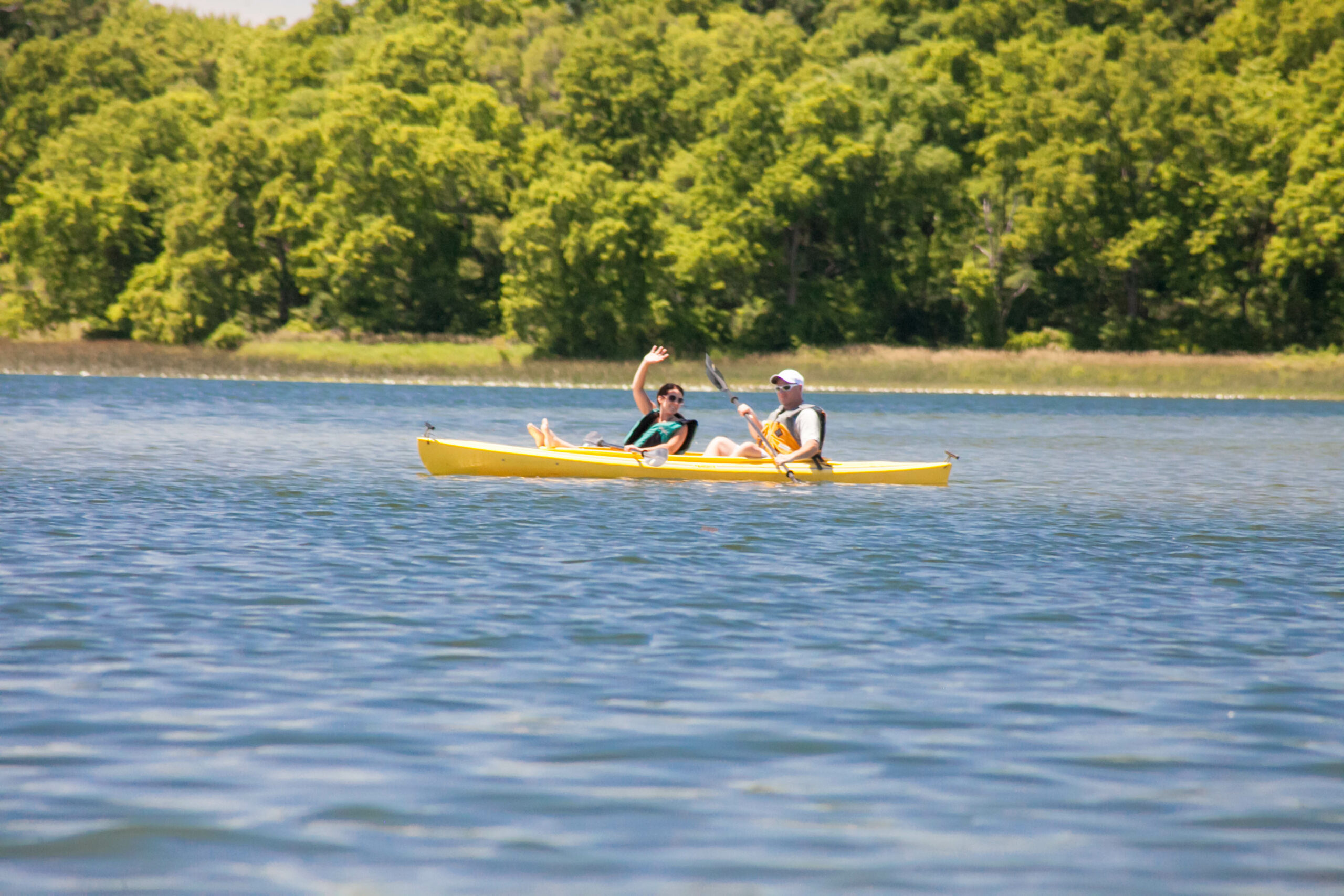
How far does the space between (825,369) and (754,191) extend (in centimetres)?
1187

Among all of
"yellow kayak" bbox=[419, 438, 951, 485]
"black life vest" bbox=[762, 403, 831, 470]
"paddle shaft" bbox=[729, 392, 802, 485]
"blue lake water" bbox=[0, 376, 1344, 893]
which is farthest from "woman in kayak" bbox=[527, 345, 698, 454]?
"blue lake water" bbox=[0, 376, 1344, 893]

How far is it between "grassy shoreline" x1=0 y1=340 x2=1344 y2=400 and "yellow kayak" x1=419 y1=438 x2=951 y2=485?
32580 mm

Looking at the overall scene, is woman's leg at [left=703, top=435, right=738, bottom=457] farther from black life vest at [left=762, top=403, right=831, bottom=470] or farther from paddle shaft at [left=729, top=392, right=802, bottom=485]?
black life vest at [left=762, top=403, right=831, bottom=470]

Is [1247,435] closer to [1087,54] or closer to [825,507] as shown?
[825,507]

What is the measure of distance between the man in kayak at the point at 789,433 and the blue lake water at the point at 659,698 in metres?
2.00

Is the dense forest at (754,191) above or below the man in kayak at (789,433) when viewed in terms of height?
above

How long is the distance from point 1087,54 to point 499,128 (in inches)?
1054

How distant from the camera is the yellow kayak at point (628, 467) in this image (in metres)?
17.3

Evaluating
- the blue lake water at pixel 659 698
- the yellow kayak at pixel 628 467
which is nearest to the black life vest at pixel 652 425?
the yellow kayak at pixel 628 467

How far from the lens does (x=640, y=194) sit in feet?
209

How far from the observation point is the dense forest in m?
60.0

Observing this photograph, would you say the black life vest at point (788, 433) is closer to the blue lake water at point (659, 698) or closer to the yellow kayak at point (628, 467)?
the yellow kayak at point (628, 467)

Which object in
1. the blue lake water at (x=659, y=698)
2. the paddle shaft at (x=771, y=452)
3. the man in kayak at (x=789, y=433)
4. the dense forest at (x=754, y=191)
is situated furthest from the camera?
the dense forest at (x=754, y=191)

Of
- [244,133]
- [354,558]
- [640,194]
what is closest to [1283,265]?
[640,194]
